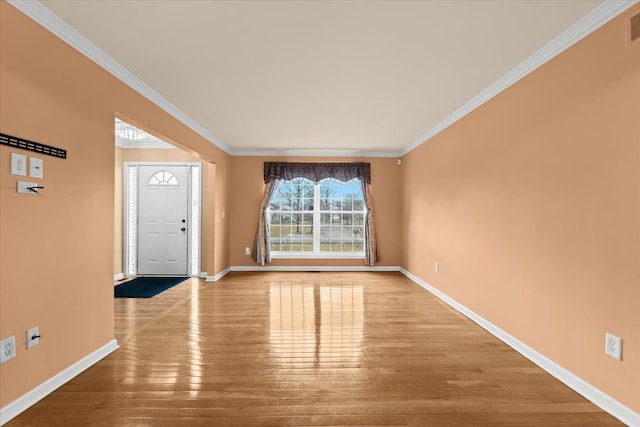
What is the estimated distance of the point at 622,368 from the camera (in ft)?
5.89

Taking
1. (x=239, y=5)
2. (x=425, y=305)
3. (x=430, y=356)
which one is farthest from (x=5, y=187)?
(x=425, y=305)

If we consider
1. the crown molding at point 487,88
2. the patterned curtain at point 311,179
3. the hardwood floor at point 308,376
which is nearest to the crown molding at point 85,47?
the crown molding at point 487,88

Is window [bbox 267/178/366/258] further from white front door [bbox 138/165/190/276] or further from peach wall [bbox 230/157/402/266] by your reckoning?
white front door [bbox 138/165/190/276]

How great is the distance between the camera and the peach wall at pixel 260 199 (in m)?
6.21

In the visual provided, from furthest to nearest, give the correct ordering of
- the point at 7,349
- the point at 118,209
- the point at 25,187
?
1. the point at 118,209
2. the point at 25,187
3. the point at 7,349

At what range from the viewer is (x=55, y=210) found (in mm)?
2088

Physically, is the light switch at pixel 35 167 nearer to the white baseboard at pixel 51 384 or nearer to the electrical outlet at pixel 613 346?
the white baseboard at pixel 51 384

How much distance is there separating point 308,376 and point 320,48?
2.53 m

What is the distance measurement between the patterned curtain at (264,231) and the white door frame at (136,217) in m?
1.11

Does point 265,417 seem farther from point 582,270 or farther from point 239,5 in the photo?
point 239,5

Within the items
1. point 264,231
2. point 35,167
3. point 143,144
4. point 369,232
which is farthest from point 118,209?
point 369,232

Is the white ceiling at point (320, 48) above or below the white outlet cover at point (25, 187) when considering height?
above

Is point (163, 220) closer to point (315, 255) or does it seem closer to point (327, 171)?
point (315, 255)

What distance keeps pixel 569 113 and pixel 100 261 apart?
3.82 m
